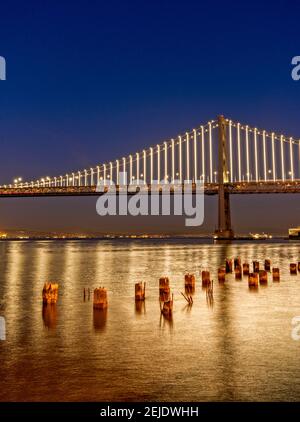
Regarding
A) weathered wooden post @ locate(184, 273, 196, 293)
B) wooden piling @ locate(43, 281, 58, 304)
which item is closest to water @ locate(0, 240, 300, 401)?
wooden piling @ locate(43, 281, 58, 304)

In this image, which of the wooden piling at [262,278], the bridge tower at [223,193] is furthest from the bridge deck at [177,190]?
the wooden piling at [262,278]

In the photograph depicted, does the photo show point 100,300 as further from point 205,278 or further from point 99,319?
point 205,278

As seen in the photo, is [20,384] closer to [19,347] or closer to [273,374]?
[19,347]

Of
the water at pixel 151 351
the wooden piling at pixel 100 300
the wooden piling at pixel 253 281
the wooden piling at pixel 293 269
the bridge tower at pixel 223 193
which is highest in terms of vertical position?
the bridge tower at pixel 223 193

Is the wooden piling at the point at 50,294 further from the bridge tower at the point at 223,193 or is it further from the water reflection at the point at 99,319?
the bridge tower at the point at 223,193
